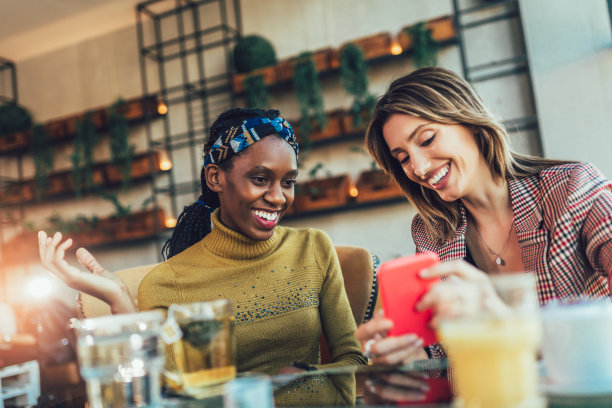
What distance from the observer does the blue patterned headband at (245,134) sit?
147 cm

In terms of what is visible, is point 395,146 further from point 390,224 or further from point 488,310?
point 390,224

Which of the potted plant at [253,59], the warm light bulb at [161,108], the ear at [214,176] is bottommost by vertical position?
the ear at [214,176]

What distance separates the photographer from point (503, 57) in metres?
3.77

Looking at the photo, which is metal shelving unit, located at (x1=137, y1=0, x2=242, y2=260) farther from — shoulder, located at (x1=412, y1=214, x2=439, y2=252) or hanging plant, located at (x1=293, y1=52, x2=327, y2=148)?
shoulder, located at (x1=412, y1=214, x2=439, y2=252)

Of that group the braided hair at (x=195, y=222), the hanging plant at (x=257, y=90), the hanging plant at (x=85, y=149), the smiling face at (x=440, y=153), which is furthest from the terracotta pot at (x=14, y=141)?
the smiling face at (x=440, y=153)

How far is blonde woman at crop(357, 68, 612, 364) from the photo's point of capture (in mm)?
1277

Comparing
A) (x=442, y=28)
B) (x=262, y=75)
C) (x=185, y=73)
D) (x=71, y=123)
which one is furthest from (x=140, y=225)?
(x=442, y=28)

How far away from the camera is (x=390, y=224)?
13.3 feet

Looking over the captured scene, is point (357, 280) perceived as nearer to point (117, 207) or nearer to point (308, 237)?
point (308, 237)

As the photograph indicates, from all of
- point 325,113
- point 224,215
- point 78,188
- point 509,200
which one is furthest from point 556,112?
point 78,188

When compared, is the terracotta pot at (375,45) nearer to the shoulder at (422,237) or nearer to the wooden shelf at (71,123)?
the wooden shelf at (71,123)

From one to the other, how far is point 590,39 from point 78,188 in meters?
4.55

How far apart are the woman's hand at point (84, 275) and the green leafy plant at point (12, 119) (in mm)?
4628

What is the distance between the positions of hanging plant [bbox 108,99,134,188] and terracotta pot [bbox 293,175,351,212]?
5.87 ft
